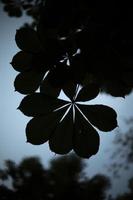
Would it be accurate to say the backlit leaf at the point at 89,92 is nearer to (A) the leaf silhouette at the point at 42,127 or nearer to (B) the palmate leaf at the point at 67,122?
(B) the palmate leaf at the point at 67,122

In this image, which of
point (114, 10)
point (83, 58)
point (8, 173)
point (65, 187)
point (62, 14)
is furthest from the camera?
point (8, 173)

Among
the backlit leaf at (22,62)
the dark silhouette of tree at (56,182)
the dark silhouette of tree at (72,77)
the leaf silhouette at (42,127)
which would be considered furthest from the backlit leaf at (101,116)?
the dark silhouette of tree at (56,182)

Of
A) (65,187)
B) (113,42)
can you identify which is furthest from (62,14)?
(65,187)

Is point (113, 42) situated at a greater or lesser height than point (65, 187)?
lesser

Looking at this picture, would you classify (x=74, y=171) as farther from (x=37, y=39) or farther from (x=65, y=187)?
(x=37, y=39)

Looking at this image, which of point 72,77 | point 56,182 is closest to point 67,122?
point 72,77

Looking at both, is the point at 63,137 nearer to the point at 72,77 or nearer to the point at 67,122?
the point at 67,122

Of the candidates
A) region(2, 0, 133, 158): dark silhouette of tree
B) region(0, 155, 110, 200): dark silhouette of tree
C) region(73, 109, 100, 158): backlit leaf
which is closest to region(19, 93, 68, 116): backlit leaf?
region(2, 0, 133, 158): dark silhouette of tree

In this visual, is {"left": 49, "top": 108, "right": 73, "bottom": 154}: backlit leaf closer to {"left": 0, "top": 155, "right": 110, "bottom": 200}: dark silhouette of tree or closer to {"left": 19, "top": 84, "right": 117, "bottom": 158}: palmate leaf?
{"left": 19, "top": 84, "right": 117, "bottom": 158}: palmate leaf
